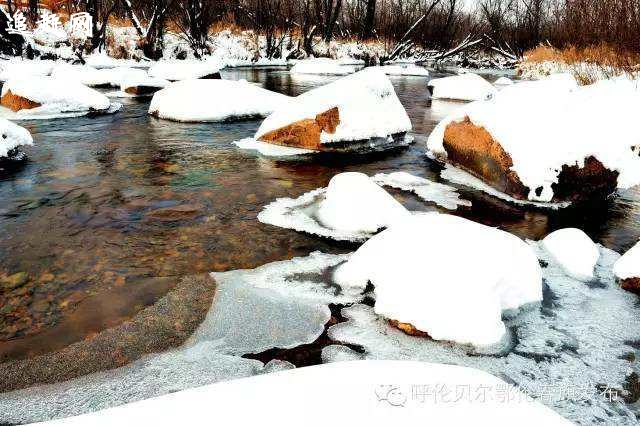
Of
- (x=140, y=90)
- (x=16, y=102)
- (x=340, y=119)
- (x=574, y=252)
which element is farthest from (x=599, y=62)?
(x=16, y=102)

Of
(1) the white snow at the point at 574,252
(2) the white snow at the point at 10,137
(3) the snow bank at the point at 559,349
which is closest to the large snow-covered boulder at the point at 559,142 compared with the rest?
(1) the white snow at the point at 574,252

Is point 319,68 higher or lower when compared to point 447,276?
higher

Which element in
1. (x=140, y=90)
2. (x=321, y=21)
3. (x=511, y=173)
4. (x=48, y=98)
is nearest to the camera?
(x=511, y=173)

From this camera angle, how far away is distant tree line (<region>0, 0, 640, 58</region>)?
63.5 ft

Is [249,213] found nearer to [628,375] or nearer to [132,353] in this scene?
[132,353]

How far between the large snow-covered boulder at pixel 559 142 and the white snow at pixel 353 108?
1.61 metres

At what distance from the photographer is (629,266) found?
2809 millimetres

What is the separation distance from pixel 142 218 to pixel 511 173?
10.7ft

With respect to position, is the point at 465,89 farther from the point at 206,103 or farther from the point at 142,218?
the point at 142,218

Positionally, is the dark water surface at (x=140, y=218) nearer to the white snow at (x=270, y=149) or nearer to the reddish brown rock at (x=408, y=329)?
the white snow at (x=270, y=149)

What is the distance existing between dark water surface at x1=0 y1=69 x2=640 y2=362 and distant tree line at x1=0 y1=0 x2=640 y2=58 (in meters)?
13.3

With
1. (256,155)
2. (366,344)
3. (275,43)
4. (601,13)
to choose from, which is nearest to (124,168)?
(256,155)

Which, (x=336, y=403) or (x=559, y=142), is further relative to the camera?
(x=559, y=142)

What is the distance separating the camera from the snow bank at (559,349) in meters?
1.88
